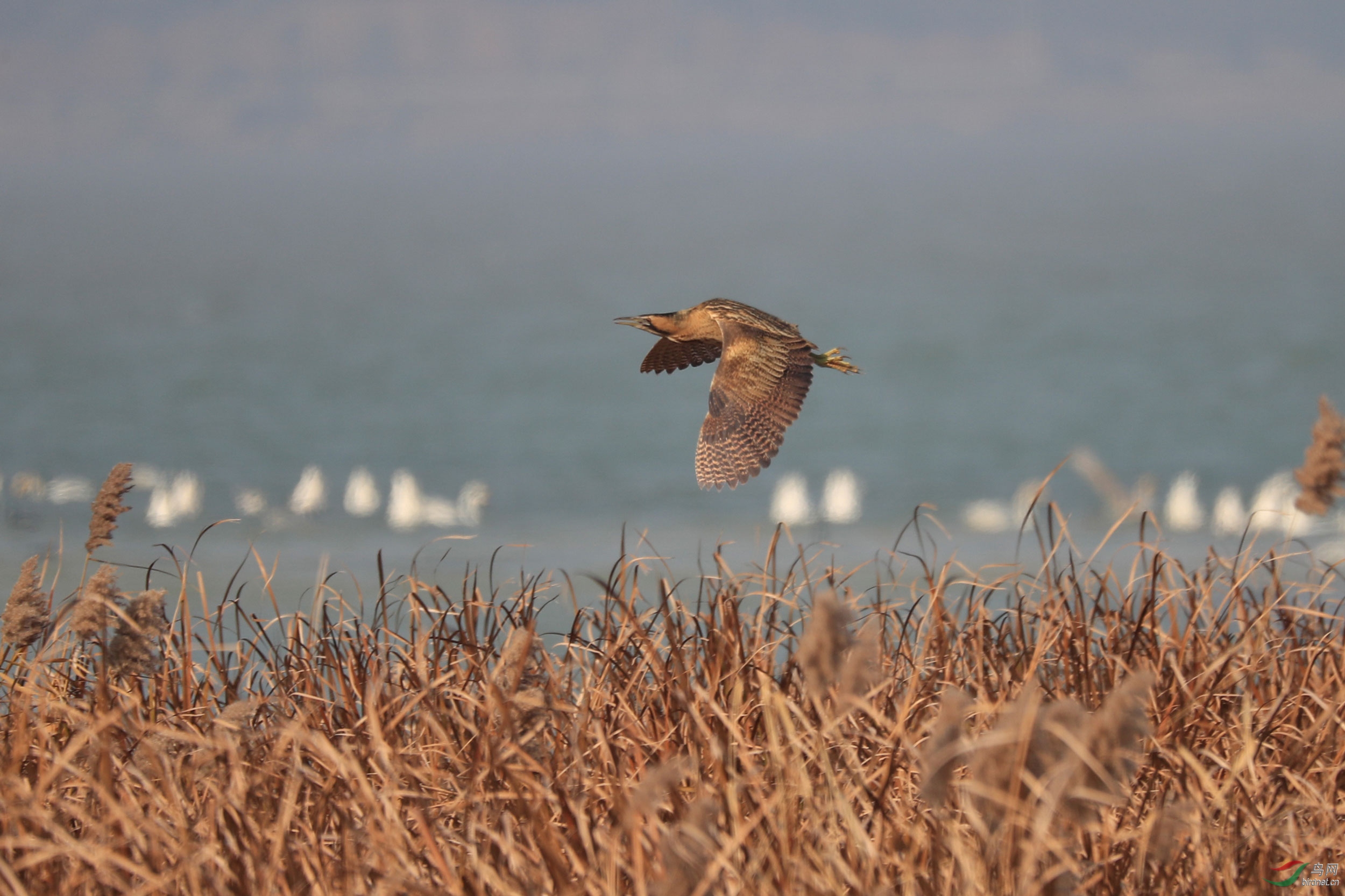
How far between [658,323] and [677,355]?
1.13 ft

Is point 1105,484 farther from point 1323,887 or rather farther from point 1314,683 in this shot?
point 1323,887

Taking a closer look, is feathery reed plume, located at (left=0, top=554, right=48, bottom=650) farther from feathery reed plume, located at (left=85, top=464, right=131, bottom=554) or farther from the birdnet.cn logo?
the birdnet.cn logo

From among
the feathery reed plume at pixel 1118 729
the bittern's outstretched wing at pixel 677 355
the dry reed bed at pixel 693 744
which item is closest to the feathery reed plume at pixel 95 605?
the dry reed bed at pixel 693 744

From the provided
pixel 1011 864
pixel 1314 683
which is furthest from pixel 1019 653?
pixel 1011 864

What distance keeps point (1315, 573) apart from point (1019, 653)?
50.8 inches

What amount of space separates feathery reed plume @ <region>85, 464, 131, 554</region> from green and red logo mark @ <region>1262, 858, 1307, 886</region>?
236 centimetres

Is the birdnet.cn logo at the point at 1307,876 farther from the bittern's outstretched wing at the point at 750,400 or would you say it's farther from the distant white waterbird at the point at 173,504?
the distant white waterbird at the point at 173,504

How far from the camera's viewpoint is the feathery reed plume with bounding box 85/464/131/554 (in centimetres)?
259

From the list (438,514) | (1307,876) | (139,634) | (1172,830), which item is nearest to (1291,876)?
(1307,876)

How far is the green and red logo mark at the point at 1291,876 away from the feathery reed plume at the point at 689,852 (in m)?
1.09

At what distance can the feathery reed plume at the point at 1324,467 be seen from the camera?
3.24 metres

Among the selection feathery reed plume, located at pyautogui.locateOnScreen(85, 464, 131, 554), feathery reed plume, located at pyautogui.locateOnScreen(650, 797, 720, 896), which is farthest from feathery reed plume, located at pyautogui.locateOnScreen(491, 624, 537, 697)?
feathery reed plume, located at pyautogui.locateOnScreen(85, 464, 131, 554)

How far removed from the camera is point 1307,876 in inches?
88.7

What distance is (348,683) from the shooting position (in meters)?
3.16
